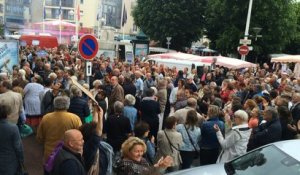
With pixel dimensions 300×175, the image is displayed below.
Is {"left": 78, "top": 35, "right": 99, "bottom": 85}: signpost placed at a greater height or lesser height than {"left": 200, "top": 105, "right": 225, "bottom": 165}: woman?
greater

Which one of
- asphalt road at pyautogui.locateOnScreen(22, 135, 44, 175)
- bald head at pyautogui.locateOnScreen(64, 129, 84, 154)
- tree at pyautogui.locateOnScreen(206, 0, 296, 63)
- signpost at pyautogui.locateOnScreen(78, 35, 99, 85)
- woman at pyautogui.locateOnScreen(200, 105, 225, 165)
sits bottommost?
asphalt road at pyautogui.locateOnScreen(22, 135, 44, 175)

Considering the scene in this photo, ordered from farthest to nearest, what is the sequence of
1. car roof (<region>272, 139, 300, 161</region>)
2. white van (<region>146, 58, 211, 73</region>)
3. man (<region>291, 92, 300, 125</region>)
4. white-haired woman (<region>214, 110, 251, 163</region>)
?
white van (<region>146, 58, 211, 73</region>), man (<region>291, 92, 300, 125</region>), white-haired woman (<region>214, 110, 251, 163</region>), car roof (<region>272, 139, 300, 161</region>)

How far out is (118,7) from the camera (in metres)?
63.8

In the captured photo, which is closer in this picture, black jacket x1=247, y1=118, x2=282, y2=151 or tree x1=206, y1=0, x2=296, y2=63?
black jacket x1=247, y1=118, x2=282, y2=151

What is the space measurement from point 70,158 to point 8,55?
11.3m

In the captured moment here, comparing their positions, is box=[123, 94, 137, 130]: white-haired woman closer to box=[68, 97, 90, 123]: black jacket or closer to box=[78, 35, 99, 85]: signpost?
box=[68, 97, 90, 123]: black jacket

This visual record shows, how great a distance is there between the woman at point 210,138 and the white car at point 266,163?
4.96 ft

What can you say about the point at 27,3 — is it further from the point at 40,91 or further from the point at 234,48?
the point at 40,91

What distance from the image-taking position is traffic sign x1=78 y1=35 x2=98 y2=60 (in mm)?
8367

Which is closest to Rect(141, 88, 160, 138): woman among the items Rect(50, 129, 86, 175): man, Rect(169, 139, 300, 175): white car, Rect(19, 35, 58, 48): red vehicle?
Rect(169, 139, 300, 175): white car

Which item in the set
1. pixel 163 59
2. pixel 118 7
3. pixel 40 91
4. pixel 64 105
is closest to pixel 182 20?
pixel 163 59

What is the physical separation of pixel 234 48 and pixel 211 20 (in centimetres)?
378

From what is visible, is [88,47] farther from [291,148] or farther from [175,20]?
[175,20]

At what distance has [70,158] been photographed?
162 inches
